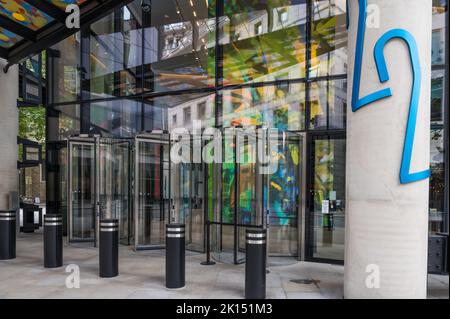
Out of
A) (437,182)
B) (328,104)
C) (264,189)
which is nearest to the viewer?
(437,182)

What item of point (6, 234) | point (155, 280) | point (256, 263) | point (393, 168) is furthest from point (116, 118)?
point (393, 168)

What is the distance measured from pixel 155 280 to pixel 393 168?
4.17 m

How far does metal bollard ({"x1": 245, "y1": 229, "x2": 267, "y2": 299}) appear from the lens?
17.6ft

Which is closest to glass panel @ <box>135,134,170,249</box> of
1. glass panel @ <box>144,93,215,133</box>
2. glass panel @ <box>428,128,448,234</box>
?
glass panel @ <box>144,93,215,133</box>

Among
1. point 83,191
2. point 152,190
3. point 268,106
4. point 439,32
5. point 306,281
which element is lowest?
point 306,281

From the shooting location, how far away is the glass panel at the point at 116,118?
1061 cm

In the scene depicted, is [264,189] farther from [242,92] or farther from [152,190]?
[152,190]

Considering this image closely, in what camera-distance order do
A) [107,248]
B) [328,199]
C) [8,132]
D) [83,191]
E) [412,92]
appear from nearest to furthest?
[412,92]
[107,248]
[328,199]
[83,191]
[8,132]

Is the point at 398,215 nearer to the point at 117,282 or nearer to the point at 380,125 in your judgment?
the point at 380,125

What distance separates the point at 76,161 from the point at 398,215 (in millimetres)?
8553

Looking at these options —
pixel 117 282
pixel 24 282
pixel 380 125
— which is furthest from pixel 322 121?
pixel 24 282

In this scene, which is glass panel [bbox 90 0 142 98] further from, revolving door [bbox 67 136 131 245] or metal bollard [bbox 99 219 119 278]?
metal bollard [bbox 99 219 119 278]

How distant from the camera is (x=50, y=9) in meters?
7.64

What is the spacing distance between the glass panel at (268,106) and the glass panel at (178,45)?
38.8 inches
